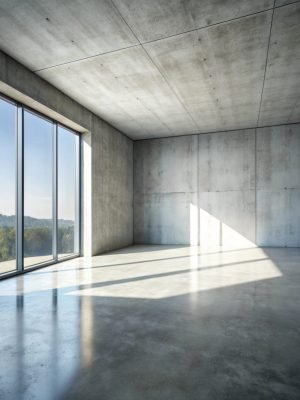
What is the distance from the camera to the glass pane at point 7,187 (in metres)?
5.59

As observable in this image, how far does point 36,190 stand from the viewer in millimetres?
6512

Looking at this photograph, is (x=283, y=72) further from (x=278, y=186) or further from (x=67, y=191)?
(x=67, y=191)

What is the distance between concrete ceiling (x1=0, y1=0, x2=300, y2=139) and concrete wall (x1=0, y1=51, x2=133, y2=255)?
31cm

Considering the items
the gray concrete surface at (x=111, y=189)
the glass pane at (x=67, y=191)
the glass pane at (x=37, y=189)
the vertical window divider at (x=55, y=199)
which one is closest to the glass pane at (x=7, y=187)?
the glass pane at (x=37, y=189)

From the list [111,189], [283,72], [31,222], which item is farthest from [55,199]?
[283,72]

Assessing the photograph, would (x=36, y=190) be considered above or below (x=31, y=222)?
above

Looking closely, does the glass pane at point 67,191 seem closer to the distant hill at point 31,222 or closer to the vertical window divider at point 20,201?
the distant hill at point 31,222

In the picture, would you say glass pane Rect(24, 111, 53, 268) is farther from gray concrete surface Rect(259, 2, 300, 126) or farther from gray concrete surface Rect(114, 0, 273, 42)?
gray concrete surface Rect(259, 2, 300, 126)

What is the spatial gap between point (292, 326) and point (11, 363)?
2896 mm

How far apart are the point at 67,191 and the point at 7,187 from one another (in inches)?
87.4

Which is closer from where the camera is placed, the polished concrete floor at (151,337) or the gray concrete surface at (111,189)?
the polished concrete floor at (151,337)

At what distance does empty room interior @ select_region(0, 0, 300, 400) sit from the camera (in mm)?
2438

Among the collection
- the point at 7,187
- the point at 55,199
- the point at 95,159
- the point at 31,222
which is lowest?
the point at 31,222

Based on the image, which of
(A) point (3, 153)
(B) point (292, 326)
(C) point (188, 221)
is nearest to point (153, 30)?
(A) point (3, 153)
